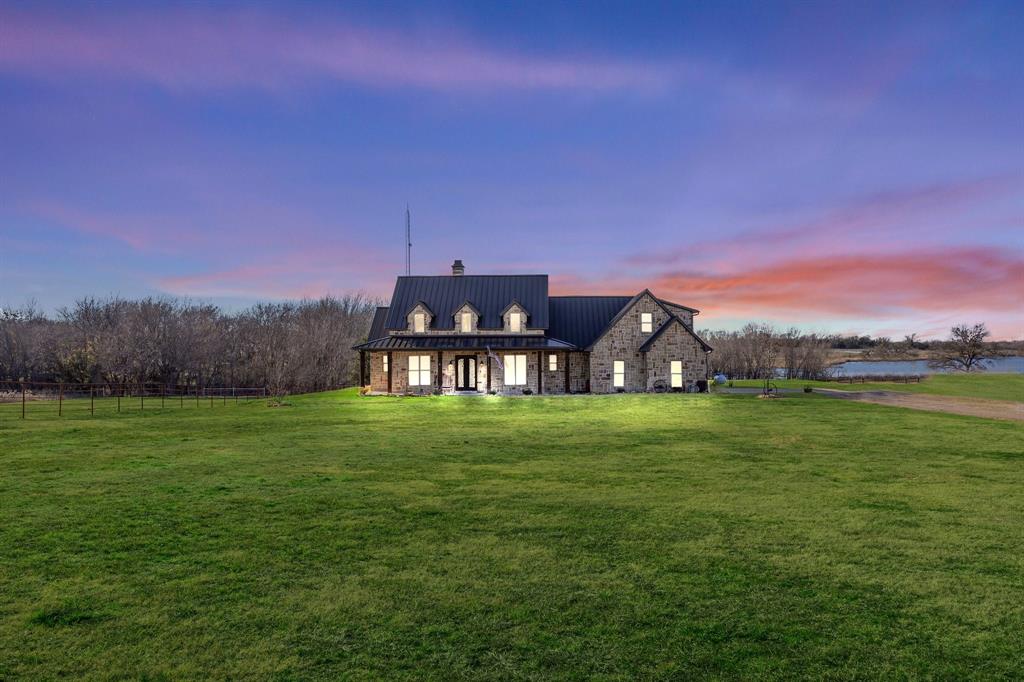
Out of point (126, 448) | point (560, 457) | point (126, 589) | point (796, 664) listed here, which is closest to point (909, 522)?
point (796, 664)

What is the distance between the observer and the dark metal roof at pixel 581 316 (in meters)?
40.4

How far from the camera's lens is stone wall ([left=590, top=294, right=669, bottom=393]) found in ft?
124

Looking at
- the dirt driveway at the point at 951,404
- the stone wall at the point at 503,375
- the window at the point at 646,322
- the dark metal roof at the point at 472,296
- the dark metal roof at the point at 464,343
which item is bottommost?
the dirt driveway at the point at 951,404

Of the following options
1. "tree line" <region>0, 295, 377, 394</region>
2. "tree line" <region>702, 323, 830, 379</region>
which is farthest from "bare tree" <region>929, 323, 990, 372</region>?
"tree line" <region>0, 295, 377, 394</region>

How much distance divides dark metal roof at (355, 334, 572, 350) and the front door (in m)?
1.11

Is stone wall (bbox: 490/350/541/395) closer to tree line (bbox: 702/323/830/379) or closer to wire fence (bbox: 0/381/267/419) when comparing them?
wire fence (bbox: 0/381/267/419)

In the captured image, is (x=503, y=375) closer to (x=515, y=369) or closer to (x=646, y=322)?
(x=515, y=369)

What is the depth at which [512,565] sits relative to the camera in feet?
21.6

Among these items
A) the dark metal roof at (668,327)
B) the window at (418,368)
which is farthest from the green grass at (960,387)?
the window at (418,368)

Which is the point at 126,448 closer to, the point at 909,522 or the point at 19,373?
the point at 909,522

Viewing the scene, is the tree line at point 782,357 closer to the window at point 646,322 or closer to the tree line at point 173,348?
the window at point 646,322

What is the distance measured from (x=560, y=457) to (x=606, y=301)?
3024 centimetres

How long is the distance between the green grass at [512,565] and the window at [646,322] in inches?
931

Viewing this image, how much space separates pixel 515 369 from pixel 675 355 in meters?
11.0
